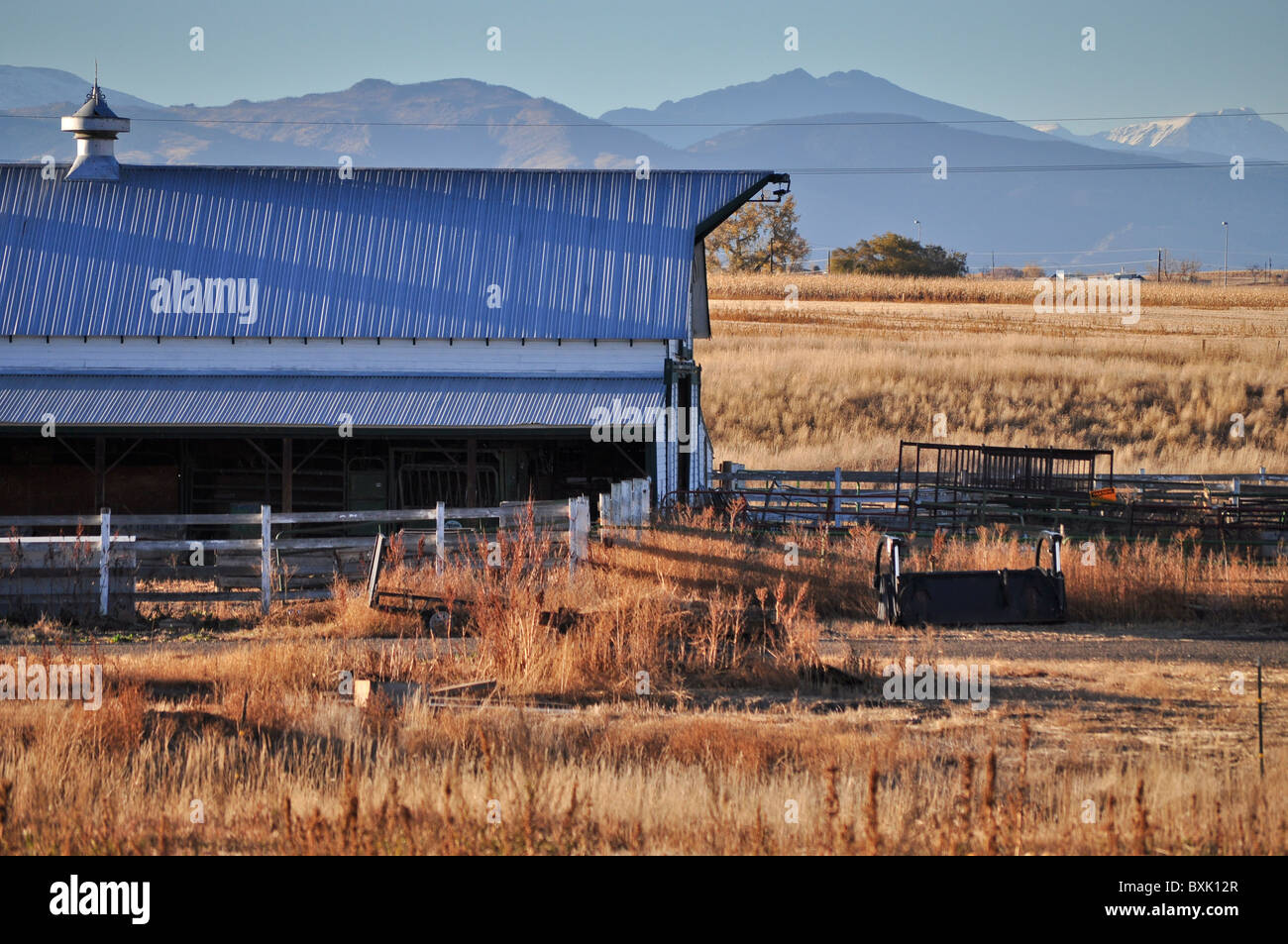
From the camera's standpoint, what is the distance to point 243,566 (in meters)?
18.3

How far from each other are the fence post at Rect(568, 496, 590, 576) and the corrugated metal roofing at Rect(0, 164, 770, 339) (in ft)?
27.5

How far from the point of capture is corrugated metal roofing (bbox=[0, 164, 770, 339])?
87.7 ft

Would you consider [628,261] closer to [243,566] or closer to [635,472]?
[635,472]

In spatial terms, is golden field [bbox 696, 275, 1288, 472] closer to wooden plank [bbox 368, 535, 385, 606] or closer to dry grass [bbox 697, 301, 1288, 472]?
dry grass [bbox 697, 301, 1288, 472]

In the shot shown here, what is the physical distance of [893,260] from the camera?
94250 millimetres

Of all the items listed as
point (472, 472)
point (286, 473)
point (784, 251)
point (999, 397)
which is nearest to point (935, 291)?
point (784, 251)

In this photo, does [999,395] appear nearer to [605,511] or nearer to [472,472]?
[472,472]

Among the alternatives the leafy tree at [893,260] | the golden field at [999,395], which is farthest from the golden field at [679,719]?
the leafy tree at [893,260]

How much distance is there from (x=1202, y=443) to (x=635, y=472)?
25.2 meters

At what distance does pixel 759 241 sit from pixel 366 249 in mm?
A: 69288

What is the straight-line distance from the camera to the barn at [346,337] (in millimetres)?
26141

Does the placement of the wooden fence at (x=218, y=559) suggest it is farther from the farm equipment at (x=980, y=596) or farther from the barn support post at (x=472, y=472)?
the barn support post at (x=472, y=472)

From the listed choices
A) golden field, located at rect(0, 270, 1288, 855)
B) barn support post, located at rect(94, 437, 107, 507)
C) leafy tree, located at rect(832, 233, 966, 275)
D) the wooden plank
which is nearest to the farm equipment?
golden field, located at rect(0, 270, 1288, 855)

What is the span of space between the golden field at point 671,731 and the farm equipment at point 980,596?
0.30 metres
